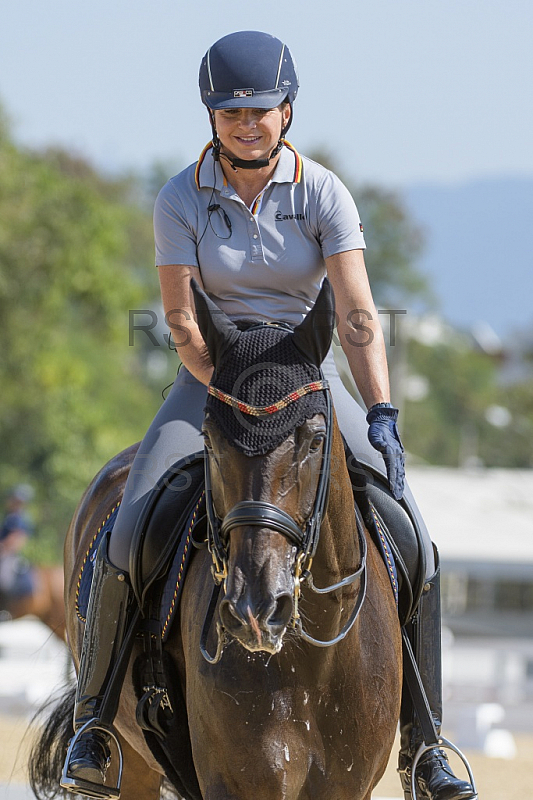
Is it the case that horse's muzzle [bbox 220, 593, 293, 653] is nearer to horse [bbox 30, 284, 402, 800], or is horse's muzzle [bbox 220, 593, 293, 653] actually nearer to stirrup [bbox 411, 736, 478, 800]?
horse [bbox 30, 284, 402, 800]

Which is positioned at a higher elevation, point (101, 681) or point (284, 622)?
point (284, 622)

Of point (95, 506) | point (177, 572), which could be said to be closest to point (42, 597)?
point (95, 506)

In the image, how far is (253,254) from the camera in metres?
4.31

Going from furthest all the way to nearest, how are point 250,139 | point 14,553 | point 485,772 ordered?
point 14,553 → point 485,772 → point 250,139

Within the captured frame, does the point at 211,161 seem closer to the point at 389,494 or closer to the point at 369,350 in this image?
the point at 369,350

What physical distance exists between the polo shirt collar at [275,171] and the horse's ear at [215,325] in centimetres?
110

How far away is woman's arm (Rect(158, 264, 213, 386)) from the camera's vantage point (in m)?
4.20

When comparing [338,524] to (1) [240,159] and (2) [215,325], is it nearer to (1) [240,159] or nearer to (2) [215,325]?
(2) [215,325]

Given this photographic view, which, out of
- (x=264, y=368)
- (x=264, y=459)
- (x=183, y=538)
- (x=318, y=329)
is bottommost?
(x=183, y=538)

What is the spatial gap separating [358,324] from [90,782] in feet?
7.06

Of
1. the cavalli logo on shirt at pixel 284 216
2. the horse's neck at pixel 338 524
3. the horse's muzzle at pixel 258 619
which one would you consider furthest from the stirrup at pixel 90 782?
the cavalli logo on shirt at pixel 284 216

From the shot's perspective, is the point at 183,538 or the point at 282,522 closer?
the point at 282,522

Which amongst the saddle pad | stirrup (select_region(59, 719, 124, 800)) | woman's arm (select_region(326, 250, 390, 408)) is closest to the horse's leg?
stirrup (select_region(59, 719, 124, 800))

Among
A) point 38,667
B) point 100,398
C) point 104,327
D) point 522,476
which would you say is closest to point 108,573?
point 38,667
